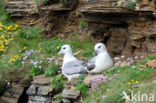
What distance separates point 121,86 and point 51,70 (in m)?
3.01

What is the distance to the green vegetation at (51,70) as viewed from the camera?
9078mm

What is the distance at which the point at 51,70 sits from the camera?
9133 mm

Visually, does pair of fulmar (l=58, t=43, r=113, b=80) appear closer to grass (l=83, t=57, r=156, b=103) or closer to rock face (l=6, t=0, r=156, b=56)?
grass (l=83, t=57, r=156, b=103)

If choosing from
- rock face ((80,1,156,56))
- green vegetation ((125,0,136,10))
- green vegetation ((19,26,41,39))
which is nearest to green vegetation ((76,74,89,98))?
rock face ((80,1,156,56))

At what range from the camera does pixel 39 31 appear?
12469 mm

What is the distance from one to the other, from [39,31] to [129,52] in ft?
14.7

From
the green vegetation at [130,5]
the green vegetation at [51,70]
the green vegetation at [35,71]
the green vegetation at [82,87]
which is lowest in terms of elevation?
the green vegetation at [35,71]

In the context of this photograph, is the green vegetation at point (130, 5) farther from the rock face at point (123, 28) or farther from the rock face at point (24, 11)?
the rock face at point (24, 11)

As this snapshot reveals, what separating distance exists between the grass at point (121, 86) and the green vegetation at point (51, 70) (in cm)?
220

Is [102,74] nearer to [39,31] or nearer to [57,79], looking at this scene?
[57,79]

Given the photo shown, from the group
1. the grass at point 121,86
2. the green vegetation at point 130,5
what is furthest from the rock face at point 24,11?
the grass at point 121,86

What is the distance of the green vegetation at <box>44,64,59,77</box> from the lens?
29.8ft

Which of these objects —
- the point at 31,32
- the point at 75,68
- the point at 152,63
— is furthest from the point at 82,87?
the point at 31,32

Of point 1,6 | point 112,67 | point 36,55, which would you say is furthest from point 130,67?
point 1,6
